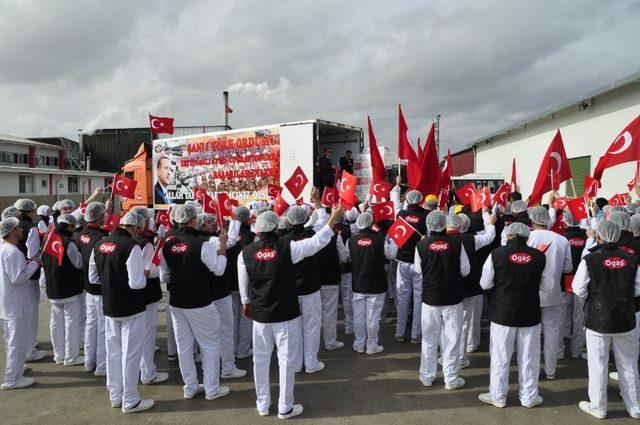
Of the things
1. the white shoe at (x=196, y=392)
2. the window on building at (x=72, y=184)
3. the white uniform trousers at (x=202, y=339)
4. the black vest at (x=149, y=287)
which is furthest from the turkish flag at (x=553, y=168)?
the window on building at (x=72, y=184)

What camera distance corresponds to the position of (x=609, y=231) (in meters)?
4.28

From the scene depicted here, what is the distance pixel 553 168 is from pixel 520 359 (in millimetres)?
4554

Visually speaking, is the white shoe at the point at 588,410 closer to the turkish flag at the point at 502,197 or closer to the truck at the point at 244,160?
the turkish flag at the point at 502,197

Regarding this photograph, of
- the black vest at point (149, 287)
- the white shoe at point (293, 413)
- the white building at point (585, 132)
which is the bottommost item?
the white shoe at point (293, 413)

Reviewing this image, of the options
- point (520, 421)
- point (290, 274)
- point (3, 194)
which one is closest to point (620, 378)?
point (520, 421)

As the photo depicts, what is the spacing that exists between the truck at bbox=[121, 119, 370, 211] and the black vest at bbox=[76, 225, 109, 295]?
6.42 metres

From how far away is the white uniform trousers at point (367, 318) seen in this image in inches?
247

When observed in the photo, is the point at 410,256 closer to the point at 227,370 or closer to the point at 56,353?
the point at 227,370

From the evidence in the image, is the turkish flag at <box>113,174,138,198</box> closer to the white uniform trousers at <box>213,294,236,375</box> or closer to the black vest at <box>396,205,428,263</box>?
the white uniform trousers at <box>213,294,236,375</box>

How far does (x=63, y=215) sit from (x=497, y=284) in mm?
6171

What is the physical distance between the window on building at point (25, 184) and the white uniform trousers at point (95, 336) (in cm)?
2731

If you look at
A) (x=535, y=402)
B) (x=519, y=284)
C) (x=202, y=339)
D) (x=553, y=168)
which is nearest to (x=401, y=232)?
(x=519, y=284)

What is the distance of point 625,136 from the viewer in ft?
24.4

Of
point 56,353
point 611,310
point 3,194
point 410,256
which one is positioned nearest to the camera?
point 611,310
